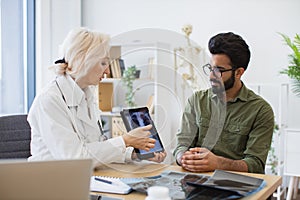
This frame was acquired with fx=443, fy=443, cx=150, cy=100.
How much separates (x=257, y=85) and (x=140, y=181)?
2513 mm

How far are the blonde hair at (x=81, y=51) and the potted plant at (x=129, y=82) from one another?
124mm

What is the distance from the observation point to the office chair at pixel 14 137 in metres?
2.02

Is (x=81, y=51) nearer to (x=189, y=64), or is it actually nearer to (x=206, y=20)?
(x=189, y=64)

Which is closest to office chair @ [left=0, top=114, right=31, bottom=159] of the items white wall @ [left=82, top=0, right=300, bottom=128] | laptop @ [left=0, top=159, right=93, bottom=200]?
laptop @ [left=0, top=159, right=93, bottom=200]

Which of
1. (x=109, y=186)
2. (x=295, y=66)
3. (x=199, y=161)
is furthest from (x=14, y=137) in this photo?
(x=295, y=66)

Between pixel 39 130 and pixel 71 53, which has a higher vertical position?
pixel 71 53

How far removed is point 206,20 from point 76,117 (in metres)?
2.73

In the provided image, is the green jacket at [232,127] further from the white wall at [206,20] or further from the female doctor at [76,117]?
the white wall at [206,20]

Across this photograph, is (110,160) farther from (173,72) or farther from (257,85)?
(257,85)

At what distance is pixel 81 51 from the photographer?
1.68 meters

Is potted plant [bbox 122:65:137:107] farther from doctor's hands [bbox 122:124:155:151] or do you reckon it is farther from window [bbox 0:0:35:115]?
window [bbox 0:0:35:115]

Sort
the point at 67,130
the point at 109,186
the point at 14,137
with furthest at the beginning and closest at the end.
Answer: the point at 14,137, the point at 67,130, the point at 109,186

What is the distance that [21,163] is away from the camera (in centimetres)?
92

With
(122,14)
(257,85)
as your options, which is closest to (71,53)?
(257,85)
